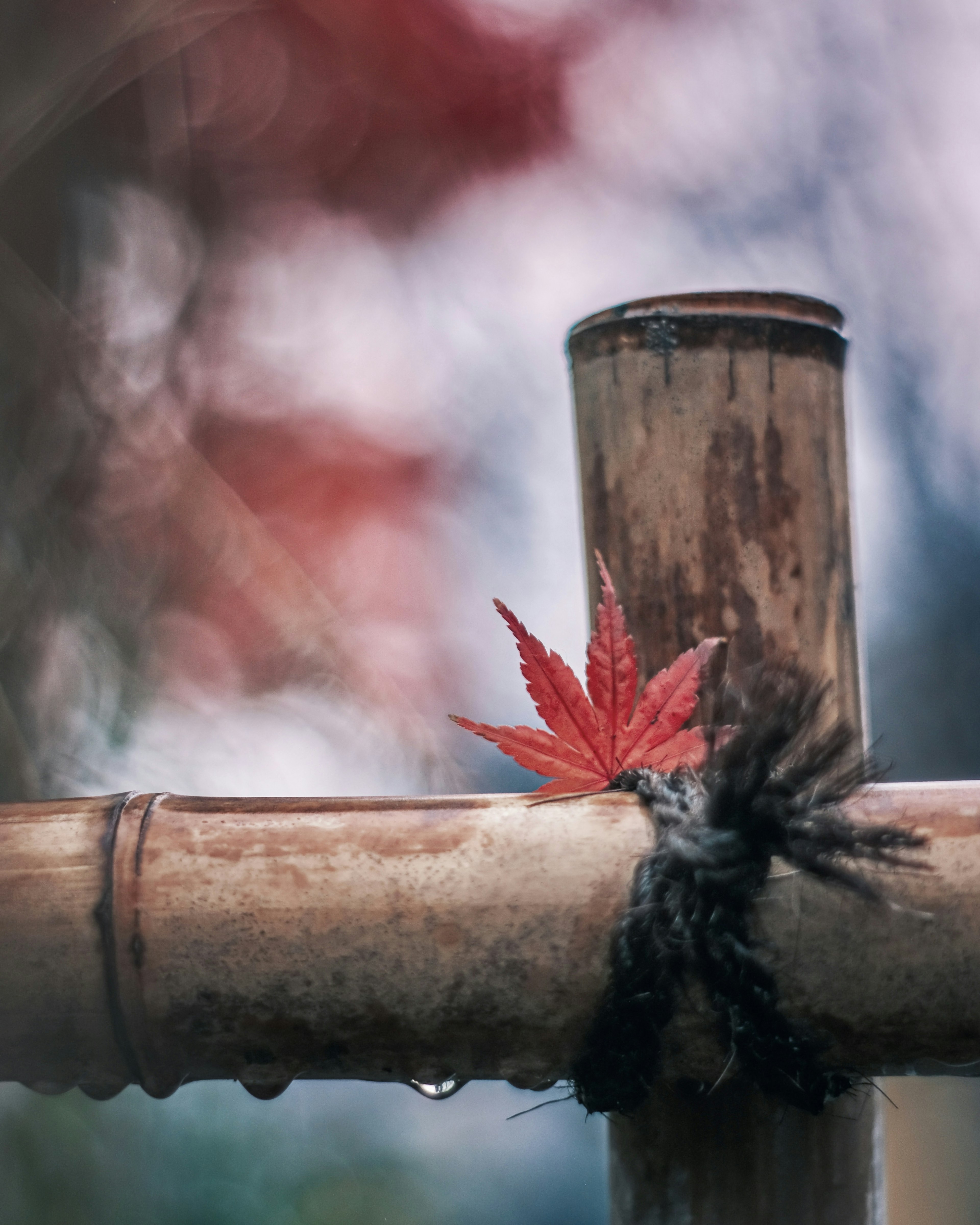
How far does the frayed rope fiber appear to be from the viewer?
0.40 meters

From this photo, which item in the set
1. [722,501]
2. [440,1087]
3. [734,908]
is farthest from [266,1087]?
[722,501]

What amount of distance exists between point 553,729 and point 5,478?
1.54 metres

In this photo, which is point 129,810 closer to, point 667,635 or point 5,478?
point 667,635

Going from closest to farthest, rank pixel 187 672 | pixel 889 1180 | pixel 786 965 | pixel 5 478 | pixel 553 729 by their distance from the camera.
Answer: pixel 786 965
pixel 553 729
pixel 5 478
pixel 187 672
pixel 889 1180

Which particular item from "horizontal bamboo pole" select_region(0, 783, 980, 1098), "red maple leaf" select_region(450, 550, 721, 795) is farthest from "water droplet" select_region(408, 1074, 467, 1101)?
"red maple leaf" select_region(450, 550, 721, 795)

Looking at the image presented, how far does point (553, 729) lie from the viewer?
1.73 ft

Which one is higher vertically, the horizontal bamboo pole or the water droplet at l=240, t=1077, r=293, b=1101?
the horizontal bamboo pole

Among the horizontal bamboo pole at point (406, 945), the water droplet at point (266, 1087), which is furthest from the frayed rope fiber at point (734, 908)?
the water droplet at point (266, 1087)

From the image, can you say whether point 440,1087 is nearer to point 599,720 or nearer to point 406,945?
point 406,945

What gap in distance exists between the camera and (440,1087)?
0.46 metres

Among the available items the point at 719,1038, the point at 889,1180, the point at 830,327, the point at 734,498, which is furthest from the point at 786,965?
the point at 889,1180

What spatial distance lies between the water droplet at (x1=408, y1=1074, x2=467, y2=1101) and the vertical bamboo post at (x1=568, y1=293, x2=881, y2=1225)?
7.0 inches

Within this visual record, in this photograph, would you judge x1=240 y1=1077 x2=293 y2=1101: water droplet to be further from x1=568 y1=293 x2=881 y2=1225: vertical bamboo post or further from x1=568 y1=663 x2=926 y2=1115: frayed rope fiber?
x1=568 y1=293 x2=881 y2=1225: vertical bamboo post

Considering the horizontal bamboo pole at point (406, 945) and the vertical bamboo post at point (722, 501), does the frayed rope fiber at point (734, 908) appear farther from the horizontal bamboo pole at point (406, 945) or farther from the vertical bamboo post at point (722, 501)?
the vertical bamboo post at point (722, 501)
